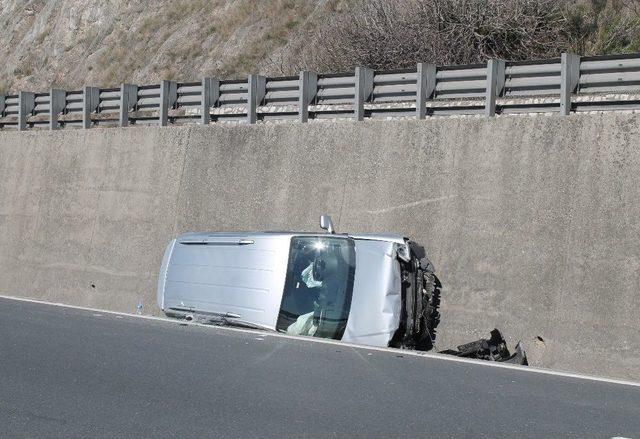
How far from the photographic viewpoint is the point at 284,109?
19.1 m

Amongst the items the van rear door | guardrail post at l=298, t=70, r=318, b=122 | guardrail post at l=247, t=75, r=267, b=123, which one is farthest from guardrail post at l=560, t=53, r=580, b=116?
guardrail post at l=247, t=75, r=267, b=123

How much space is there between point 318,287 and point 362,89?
619cm

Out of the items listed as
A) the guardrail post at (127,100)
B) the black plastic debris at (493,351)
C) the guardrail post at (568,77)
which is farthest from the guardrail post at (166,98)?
the black plastic debris at (493,351)

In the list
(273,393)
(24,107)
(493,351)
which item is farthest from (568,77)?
(24,107)

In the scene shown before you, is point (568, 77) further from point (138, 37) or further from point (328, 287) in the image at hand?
point (138, 37)

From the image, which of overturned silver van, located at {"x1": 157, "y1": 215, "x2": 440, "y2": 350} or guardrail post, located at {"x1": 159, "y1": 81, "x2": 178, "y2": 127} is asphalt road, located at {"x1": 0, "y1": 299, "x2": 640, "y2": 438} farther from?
guardrail post, located at {"x1": 159, "y1": 81, "x2": 178, "y2": 127}

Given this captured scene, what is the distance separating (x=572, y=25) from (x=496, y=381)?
16953mm

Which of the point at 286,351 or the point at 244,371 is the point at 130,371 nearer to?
the point at 244,371

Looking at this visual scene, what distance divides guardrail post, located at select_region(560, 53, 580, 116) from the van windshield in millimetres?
3946

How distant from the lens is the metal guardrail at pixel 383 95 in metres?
14.5

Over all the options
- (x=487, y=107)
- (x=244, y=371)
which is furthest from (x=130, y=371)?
(x=487, y=107)

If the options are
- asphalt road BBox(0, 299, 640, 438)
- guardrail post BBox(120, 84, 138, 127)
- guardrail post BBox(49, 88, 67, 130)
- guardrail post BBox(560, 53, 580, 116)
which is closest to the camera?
asphalt road BBox(0, 299, 640, 438)

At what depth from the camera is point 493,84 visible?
1537 centimetres

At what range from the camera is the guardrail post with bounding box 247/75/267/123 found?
63.1 ft
